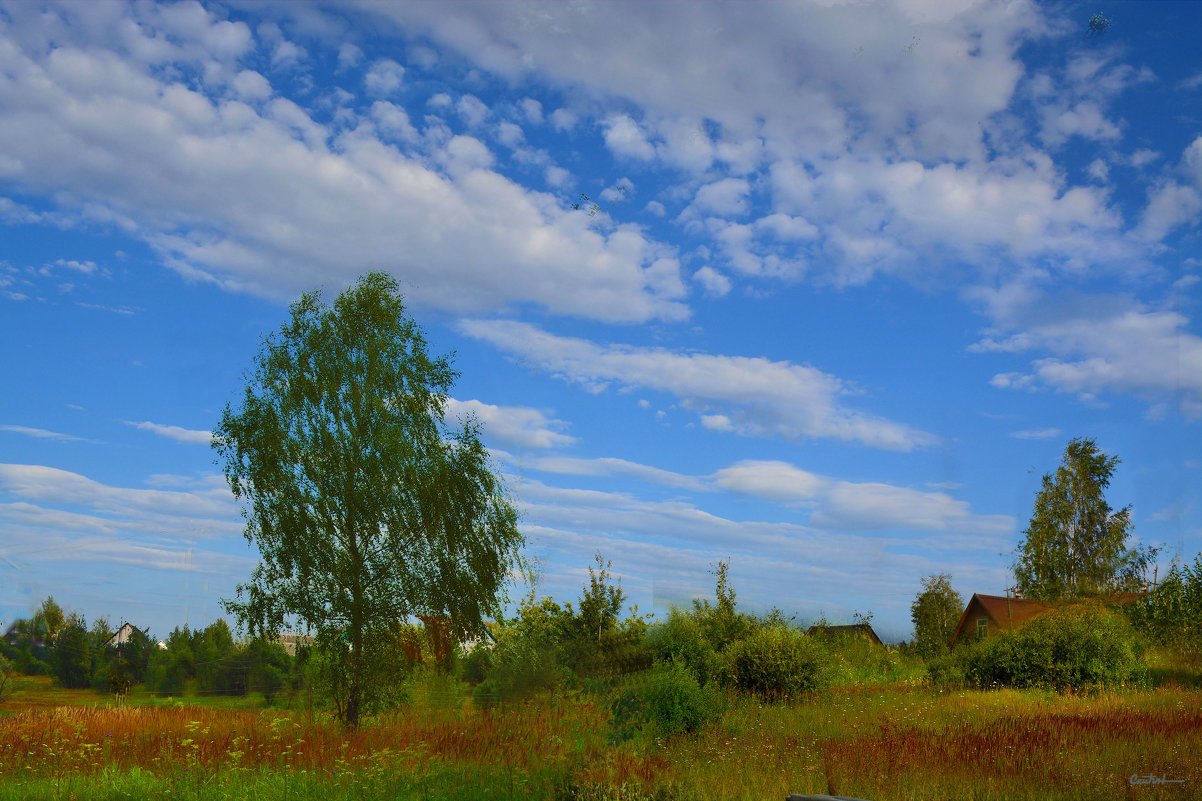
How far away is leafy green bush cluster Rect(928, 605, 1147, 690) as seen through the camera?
19781 millimetres

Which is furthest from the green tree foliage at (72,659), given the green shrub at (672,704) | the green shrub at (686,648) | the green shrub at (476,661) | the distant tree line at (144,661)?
the green shrub at (672,704)

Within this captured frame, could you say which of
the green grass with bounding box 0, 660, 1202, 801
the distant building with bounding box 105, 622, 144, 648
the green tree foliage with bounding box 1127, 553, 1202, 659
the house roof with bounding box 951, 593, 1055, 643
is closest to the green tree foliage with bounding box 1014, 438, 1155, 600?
the house roof with bounding box 951, 593, 1055, 643

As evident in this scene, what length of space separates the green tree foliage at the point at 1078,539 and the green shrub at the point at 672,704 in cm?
3834

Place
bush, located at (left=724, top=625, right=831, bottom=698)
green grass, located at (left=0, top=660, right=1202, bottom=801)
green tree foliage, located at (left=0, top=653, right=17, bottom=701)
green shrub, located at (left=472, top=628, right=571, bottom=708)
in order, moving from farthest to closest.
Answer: green tree foliage, located at (left=0, top=653, right=17, bottom=701) < green shrub, located at (left=472, top=628, right=571, bottom=708) < bush, located at (left=724, top=625, right=831, bottom=698) < green grass, located at (left=0, top=660, right=1202, bottom=801)

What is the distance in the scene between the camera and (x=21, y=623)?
84.8ft

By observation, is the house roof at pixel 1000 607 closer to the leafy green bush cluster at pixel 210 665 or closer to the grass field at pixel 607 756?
the grass field at pixel 607 756

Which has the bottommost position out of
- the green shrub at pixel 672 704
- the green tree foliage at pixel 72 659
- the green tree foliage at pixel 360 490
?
the green tree foliage at pixel 72 659

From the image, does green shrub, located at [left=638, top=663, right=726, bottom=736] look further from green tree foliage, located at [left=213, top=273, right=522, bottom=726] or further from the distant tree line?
the distant tree line

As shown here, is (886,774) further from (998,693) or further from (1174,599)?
(1174,599)

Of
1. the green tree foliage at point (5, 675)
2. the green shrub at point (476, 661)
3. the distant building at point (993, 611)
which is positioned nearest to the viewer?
the green shrub at point (476, 661)

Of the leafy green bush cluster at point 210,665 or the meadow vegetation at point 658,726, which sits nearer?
the meadow vegetation at point 658,726

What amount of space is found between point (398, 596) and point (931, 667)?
53.5 ft

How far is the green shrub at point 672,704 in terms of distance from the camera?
12148 millimetres

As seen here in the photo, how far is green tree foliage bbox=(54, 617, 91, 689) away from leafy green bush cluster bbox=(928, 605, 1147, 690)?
2926 cm
